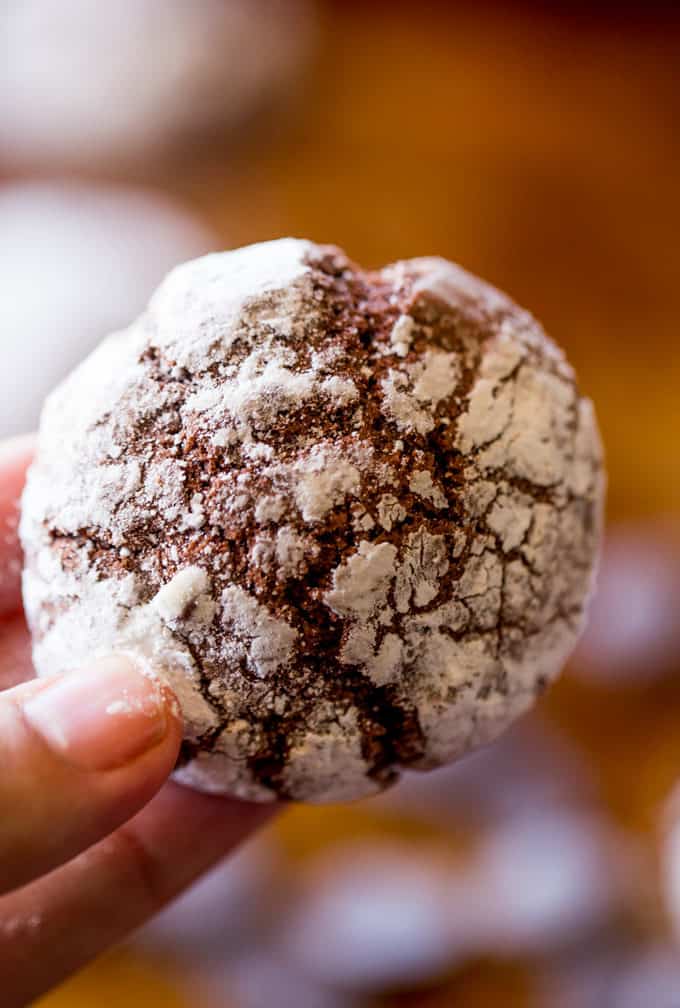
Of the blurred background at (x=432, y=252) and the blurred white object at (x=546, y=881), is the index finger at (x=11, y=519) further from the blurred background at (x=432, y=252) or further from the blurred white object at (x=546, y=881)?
the blurred white object at (x=546, y=881)

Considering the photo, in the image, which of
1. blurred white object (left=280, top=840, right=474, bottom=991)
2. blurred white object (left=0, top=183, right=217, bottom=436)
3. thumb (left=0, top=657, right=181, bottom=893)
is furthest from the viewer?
blurred white object (left=0, top=183, right=217, bottom=436)

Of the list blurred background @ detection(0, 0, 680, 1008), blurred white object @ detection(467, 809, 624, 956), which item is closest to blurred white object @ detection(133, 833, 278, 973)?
blurred background @ detection(0, 0, 680, 1008)

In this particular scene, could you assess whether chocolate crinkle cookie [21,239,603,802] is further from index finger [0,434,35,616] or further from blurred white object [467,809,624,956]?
blurred white object [467,809,624,956]

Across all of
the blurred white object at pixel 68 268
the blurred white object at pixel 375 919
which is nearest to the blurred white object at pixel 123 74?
the blurred white object at pixel 68 268

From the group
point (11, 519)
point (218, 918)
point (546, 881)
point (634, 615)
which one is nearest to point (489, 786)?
point (546, 881)

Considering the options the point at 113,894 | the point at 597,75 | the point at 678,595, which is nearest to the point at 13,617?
the point at 113,894

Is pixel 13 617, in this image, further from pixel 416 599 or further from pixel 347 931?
pixel 347 931

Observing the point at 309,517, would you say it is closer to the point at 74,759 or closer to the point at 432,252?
the point at 74,759
